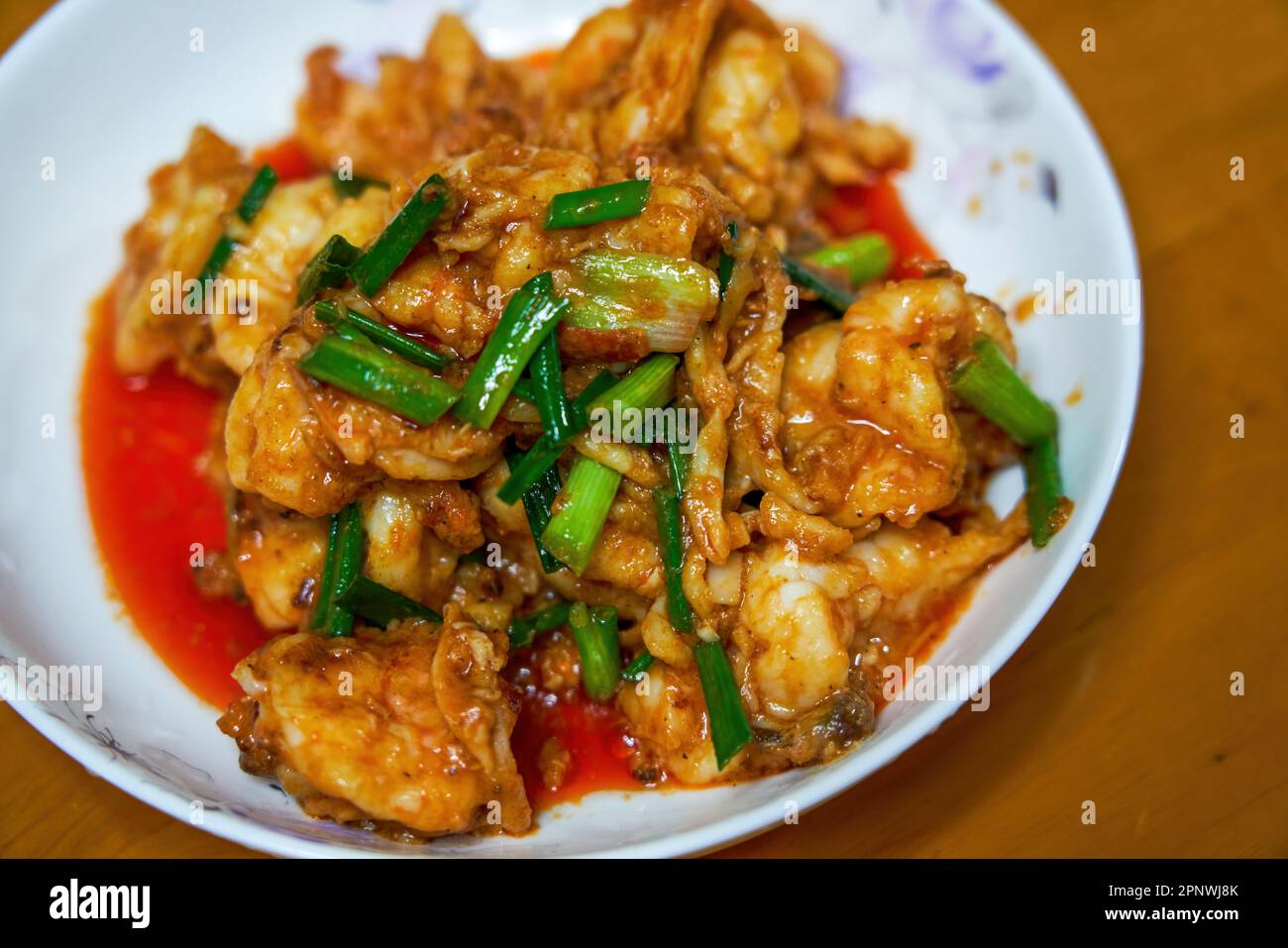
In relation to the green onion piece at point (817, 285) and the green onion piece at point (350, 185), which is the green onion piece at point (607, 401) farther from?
the green onion piece at point (350, 185)

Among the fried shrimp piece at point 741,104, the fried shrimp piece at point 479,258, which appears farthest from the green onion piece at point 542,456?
the fried shrimp piece at point 741,104

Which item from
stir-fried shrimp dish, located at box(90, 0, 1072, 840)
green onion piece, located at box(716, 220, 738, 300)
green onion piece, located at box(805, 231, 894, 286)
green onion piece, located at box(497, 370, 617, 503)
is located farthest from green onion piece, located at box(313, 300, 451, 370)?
green onion piece, located at box(805, 231, 894, 286)

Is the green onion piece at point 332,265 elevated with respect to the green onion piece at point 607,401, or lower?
elevated

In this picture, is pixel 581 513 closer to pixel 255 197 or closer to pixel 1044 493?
pixel 1044 493

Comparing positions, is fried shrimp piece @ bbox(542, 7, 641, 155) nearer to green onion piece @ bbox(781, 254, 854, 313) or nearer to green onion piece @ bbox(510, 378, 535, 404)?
green onion piece @ bbox(781, 254, 854, 313)

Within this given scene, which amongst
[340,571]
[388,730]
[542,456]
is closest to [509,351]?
[542,456]
